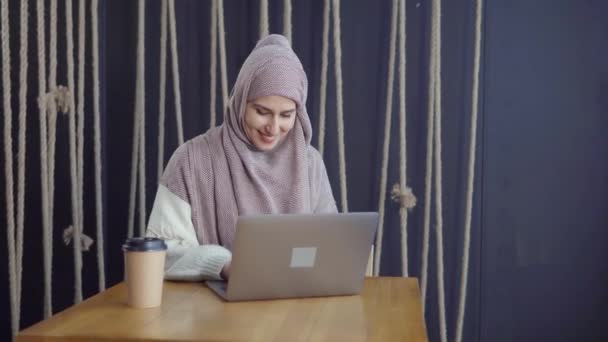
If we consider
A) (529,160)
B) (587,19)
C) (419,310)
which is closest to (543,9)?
(587,19)

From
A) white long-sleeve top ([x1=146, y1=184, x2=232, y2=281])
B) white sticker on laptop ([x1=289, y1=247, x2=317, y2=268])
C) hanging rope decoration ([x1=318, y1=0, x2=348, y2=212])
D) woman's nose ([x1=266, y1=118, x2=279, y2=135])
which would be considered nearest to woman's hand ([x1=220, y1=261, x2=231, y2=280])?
white long-sleeve top ([x1=146, y1=184, x2=232, y2=281])

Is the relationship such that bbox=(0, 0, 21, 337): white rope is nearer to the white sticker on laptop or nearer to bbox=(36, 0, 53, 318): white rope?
bbox=(36, 0, 53, 318): white rope

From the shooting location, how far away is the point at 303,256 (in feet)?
5.09

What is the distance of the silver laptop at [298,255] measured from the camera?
1499 millimetres

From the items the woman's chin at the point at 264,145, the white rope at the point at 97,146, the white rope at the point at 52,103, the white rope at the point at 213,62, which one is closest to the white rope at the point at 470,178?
the woman's chin at the point at 264,145

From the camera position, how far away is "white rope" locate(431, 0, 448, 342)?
2.53 meters

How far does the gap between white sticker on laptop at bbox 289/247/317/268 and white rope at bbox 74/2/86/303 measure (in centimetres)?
127

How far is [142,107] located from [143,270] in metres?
1.27

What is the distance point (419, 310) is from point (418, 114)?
1.18 metres

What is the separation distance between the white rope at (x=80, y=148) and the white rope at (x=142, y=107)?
0.17 metres

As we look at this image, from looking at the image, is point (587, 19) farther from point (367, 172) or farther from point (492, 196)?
point (367, 172)

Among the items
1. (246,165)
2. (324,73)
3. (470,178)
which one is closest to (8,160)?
(246,165)

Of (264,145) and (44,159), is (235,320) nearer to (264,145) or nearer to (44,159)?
(264,145)

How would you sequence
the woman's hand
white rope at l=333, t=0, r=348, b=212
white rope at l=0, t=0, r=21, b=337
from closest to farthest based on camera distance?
the woman's hand → white rope at l=0, t=0, r=21, b=337 → white rope at l=333, t=0, r=348, b=212
